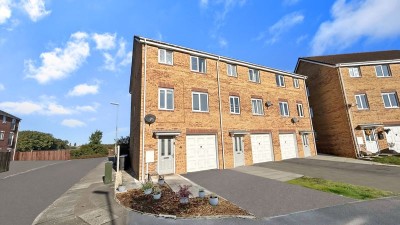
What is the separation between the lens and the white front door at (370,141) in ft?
67.7

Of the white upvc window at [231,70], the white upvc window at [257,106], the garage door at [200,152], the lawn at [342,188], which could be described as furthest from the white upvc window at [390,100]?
the garage door at [200,152]

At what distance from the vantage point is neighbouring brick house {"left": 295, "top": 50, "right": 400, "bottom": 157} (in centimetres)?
2073

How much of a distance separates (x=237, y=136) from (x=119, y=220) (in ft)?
39.1

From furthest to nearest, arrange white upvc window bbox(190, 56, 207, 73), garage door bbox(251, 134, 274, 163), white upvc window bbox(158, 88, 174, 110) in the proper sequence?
garage door bbox(251, 134, 274, 163)
white upvc window bbox(190, 56, 207, 73)
white upvc window bbox(158, 88, 174, 110)

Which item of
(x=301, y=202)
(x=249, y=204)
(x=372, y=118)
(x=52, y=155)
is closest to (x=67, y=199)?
(x=249, y=204)

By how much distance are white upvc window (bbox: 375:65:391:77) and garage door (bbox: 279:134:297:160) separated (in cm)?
1266

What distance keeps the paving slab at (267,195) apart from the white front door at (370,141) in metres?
16.2

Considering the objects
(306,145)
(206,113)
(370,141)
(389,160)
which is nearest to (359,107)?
(370,141)

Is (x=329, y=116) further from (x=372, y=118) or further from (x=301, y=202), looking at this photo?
(x=301, y=202)

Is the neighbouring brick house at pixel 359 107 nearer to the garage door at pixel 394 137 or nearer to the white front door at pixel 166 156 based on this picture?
the garage door at pixel 394 137

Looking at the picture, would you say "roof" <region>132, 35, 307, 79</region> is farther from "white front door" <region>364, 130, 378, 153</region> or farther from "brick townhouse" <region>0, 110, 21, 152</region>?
"brick townhouse" <region>0, 110, 21, 152</region>

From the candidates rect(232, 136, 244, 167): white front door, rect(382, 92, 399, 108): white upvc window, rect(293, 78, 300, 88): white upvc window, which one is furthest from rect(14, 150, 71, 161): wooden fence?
rect(382, 92, 399, 108): white upvc window

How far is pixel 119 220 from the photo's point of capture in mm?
6758

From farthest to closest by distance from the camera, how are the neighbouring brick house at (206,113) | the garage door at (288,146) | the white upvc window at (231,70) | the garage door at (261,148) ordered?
the garage door at (288,146) < the white upvc window at (231,70) < the garage door at (261,148) < the neighbouring brick house at (206,113)
